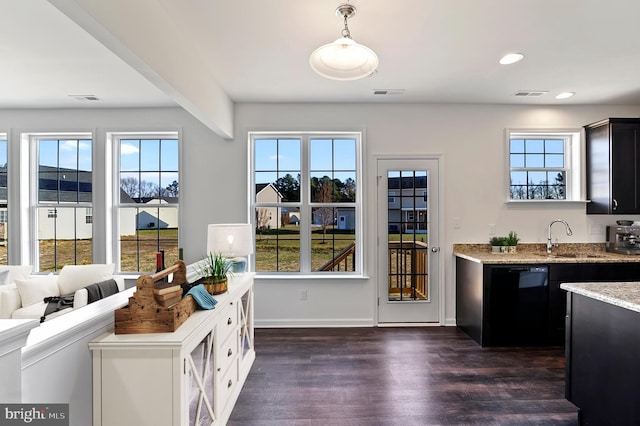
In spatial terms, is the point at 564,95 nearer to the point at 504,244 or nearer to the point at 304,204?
the point at 504,244

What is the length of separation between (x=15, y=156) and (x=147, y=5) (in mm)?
3389

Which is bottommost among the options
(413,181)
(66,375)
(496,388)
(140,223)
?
(496,388)

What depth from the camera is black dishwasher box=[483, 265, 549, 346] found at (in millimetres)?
3393

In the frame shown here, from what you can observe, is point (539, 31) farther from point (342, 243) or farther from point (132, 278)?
point (132, 278)

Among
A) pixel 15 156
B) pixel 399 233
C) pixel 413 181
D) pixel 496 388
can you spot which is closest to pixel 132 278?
pixel 15 156

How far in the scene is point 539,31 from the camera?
2402mm

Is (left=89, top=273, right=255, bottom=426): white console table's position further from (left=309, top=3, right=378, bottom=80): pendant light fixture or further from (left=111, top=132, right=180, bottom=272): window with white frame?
(left=111, top=132, right=180, bottom=272): window with white frame

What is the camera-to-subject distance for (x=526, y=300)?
11.2ft

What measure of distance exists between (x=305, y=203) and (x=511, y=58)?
8.19 feet

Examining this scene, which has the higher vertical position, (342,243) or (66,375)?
(342,243)

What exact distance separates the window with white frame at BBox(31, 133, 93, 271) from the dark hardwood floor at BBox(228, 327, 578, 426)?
2648 millimetres

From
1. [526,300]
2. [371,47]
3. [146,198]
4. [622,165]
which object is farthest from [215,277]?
[622,165]

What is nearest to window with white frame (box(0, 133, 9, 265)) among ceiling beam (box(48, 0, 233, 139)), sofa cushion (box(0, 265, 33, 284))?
sofa cushion (box(0, 265, 33, 284))

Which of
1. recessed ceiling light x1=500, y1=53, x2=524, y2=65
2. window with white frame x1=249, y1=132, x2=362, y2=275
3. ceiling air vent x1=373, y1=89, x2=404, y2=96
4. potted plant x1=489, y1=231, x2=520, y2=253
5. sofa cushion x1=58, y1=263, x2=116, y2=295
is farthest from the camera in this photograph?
window with white frame x1=249, y1=132, x2=362, y2=275
